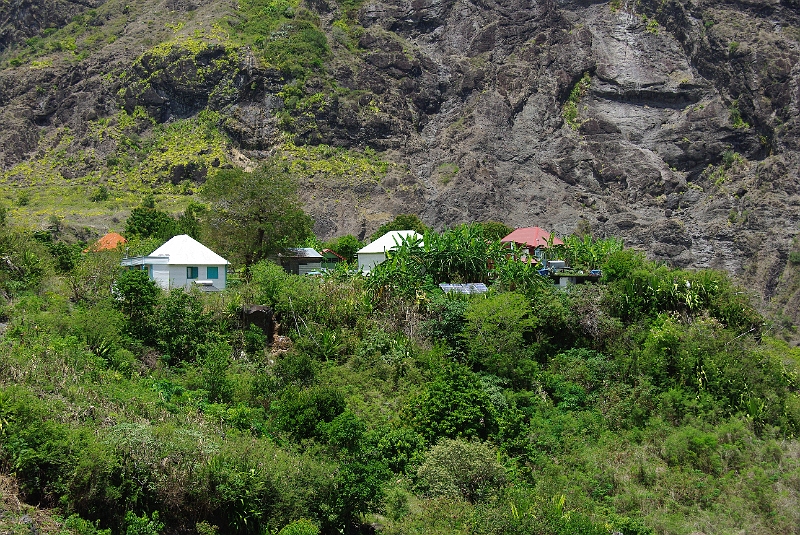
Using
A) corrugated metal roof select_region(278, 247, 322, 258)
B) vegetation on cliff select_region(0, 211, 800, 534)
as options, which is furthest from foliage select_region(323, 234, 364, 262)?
vegetation on cliff select_region(0, 211, 800, 534)

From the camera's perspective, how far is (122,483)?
46.2ft

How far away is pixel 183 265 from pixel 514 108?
2214 inches

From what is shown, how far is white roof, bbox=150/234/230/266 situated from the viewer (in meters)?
31.4

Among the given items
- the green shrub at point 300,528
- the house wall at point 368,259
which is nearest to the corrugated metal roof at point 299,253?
the house wall at point 368,259

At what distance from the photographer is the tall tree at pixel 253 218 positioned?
38.3 m

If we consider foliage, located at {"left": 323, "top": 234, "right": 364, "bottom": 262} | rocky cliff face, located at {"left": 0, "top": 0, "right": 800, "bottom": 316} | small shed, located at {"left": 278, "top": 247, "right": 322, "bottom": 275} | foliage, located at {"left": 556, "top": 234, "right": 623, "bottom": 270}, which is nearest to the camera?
foliage, located at {"left": 556, "top": 234, "right": 623, "bottom": 270}

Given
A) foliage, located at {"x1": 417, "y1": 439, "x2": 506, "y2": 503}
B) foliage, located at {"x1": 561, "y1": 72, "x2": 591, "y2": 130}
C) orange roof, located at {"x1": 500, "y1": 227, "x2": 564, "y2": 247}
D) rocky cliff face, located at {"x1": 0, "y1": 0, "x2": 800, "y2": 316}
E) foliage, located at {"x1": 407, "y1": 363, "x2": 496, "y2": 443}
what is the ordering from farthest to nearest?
foliage, located at {"x1": 561, "y1": 72, "x2": 591, "y2": 130} → rocky cliff face, located at {"x1": 0, "y1": 0, "x2": 800, "y2": 316} → orange roof, located at {"x1": 500, "y1": 227, "x2": 564, "y2": 247} → foliage, located at {"x1": 407, "y1": 363, "x2": 496, "y2": 443} → foliage, located at {"x1": 417, "y1": 439, "x2": 506, "y2": 503}

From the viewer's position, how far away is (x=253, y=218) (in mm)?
38625

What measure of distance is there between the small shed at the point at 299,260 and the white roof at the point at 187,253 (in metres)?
7.65

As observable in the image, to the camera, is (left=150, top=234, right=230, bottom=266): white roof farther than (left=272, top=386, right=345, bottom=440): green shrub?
Yes

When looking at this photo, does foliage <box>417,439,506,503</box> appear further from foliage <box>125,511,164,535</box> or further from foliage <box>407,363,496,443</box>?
foliage <box>125,511,164,535</box>

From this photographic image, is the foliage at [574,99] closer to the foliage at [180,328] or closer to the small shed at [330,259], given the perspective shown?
the small shed at [330,259]

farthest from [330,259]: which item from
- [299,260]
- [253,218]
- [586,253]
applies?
[586,253]

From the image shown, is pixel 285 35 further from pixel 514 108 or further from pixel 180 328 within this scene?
pixel 180 328
